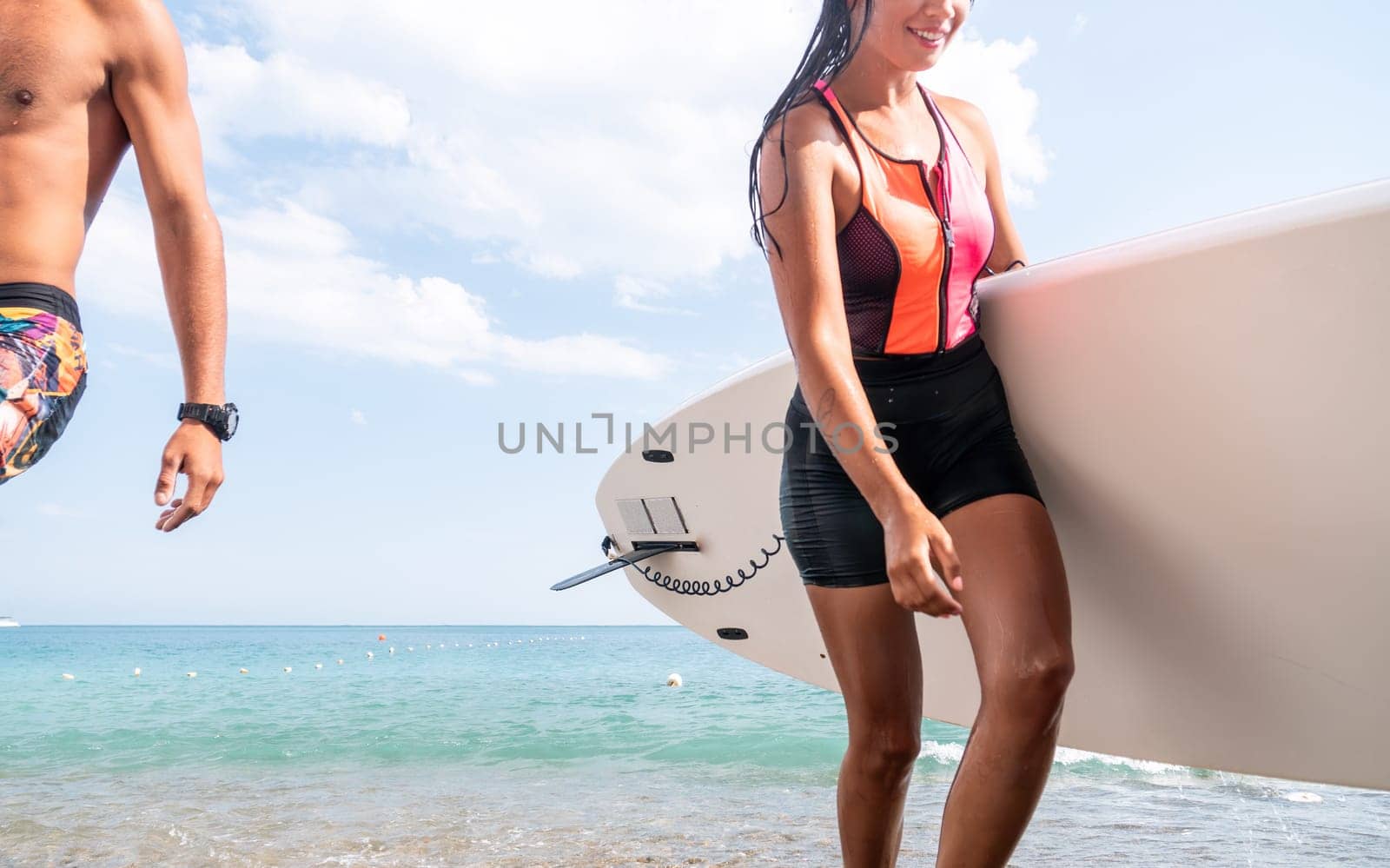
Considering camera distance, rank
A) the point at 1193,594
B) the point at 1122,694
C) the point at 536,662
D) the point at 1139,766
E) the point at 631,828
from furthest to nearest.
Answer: the point at 536,662
the point at 1139,766
the point at 631,828
the point at 1122,694
the point at 1193,594

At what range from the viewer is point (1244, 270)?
1501 millimetres

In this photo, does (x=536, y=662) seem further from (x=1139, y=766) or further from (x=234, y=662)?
(x=1139, y=766)

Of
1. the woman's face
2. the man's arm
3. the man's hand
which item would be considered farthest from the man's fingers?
the woman's face

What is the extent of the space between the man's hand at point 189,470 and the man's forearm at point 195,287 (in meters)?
0.09

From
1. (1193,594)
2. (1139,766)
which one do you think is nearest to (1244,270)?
(1193,594)

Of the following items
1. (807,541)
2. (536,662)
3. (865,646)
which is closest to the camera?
(865,646)

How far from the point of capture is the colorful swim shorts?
125 centimetres

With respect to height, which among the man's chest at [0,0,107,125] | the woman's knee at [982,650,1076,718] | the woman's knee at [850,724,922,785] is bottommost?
the woman's knee at [850,724,922,785]

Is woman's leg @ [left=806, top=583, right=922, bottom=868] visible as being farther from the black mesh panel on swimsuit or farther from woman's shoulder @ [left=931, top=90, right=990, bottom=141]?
woman's shoulder @ [left=931, top=90, right=990, bottom=141]

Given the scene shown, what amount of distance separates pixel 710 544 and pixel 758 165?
1.89 meters

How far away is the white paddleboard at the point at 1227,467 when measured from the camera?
4.81ft

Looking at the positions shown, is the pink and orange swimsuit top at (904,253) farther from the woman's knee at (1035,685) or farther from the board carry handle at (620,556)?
the board carry handle at (620,556)

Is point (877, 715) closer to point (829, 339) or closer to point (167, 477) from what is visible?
point (829, 339)

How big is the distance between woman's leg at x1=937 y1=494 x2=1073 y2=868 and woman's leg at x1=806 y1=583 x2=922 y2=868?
16 cm
